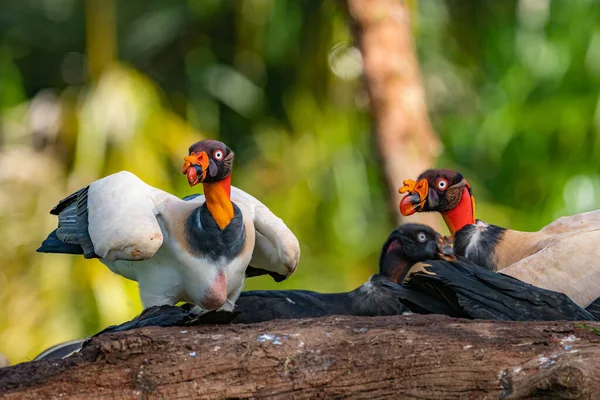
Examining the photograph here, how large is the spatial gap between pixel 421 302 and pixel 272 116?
6.90m

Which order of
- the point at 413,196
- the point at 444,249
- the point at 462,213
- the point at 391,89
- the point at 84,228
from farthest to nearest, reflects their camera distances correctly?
the point at 391,89, the point at 444,249, the point at 462,213, the point at 413,196, the point at 84,228

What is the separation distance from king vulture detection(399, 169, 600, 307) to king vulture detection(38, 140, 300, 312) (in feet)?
2.81

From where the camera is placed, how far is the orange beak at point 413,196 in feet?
16.6

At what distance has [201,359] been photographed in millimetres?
3318

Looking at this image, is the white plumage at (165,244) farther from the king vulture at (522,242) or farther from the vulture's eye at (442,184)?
the vulture's eye at (442,184)

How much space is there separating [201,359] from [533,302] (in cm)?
138

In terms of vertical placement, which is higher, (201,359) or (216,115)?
(216,115)

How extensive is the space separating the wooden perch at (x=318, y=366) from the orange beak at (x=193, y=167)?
3.15ft

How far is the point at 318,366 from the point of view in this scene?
131 inches

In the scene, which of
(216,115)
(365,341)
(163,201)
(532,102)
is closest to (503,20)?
(532,102)

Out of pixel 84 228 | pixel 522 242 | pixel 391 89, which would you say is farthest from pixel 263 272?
pixel 391 89

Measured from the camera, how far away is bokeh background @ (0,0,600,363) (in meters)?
9.03

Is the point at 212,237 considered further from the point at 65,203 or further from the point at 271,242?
the point at 65,203

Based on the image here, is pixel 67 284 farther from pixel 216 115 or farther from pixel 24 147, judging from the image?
pixel 216 115
